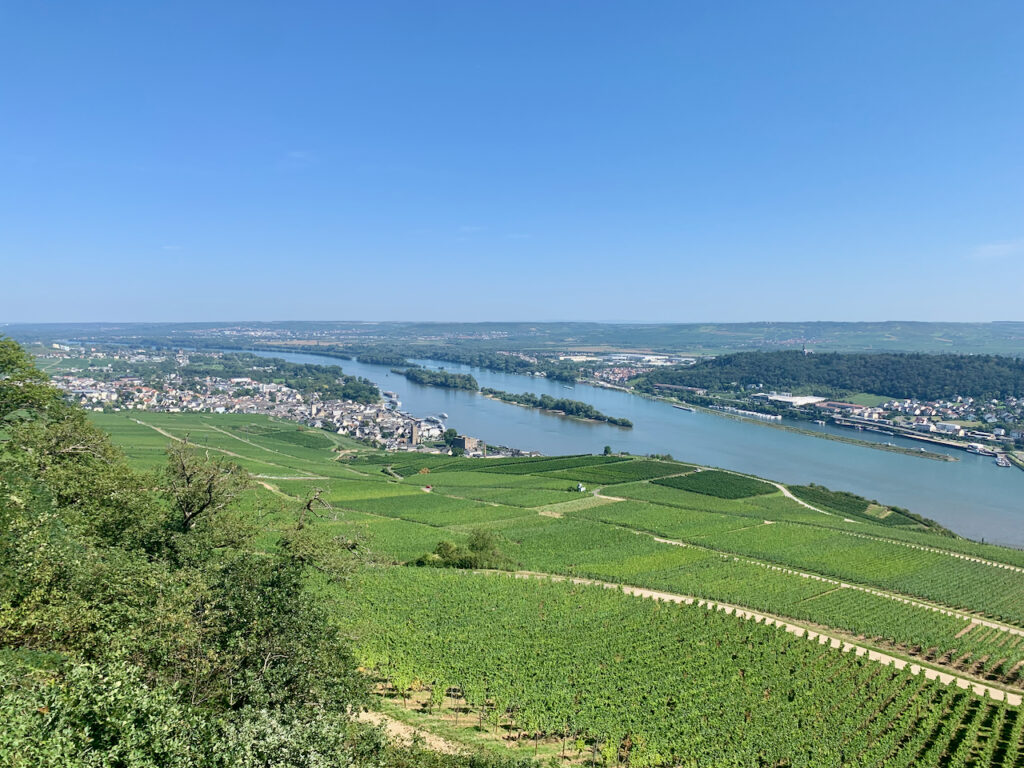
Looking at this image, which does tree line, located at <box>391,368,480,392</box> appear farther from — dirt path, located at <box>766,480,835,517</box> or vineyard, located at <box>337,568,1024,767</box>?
vineyard, located at <box>337,568,1024,767</box>

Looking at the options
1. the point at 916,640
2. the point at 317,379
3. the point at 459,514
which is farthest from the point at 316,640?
the point at 317,379

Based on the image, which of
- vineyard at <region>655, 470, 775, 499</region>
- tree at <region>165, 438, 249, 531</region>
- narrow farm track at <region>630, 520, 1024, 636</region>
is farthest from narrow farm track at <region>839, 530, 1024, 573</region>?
tree at <region>165, 438, 249, 531</region>

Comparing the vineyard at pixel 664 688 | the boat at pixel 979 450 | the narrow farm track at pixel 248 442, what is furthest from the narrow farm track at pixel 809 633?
the boat at pixel 979 450

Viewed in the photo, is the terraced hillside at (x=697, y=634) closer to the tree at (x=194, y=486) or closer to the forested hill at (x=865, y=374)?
the tree at (x=194, y=486)

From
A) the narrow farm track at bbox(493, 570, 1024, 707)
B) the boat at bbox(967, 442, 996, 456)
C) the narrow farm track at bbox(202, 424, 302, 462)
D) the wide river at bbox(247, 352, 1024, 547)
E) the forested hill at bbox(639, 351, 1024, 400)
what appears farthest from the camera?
the forested hill at bbox(639, 351, 1024, 400)

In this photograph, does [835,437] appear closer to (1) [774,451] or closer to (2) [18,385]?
(1) [774,451]

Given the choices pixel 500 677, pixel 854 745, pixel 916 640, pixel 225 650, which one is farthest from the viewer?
pixel 916 640

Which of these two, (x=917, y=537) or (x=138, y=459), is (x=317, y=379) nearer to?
(x=138, y=459)
